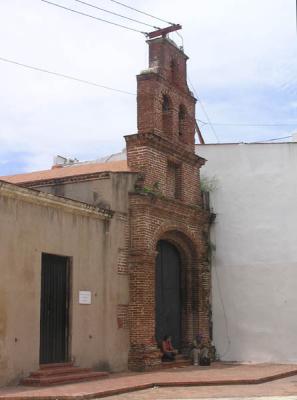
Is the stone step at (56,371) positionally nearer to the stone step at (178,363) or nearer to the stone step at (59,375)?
the stone step at (59,375)

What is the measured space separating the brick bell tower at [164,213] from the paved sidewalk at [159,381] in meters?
1.49

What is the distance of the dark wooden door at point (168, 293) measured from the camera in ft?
64.7

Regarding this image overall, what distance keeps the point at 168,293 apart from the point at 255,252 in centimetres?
321

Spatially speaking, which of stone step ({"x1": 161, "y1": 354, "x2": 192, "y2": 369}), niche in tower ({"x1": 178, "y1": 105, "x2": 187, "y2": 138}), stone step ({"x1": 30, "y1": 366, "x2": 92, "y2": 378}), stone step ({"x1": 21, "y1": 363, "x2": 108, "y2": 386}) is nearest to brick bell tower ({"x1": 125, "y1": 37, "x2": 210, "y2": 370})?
niche in tower ({"x1": 178, "y1": 105, "x2": 187, "y2": 138})

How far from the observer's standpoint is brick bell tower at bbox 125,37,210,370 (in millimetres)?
18188

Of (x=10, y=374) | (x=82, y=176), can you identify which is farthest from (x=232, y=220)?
(x=10, y=374)

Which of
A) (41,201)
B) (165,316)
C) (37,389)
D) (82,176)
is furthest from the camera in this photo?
(165,316)

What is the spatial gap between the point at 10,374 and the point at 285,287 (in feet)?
32.2

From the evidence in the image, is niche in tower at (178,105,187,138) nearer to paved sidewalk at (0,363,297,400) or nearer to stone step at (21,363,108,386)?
paved sidewalk at (0,363,297,400)

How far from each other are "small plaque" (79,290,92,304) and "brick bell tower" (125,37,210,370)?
1.65 metres

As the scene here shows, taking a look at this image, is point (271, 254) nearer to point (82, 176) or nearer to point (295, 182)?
point (295, 182)

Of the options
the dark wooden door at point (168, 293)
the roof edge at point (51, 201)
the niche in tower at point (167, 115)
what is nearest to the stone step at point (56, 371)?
the roof edge at point (51, 201)

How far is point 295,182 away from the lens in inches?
835

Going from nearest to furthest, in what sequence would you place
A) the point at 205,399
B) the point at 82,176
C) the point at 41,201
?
the point at 205,399 < the point at 41,201 < the point at 82,176
